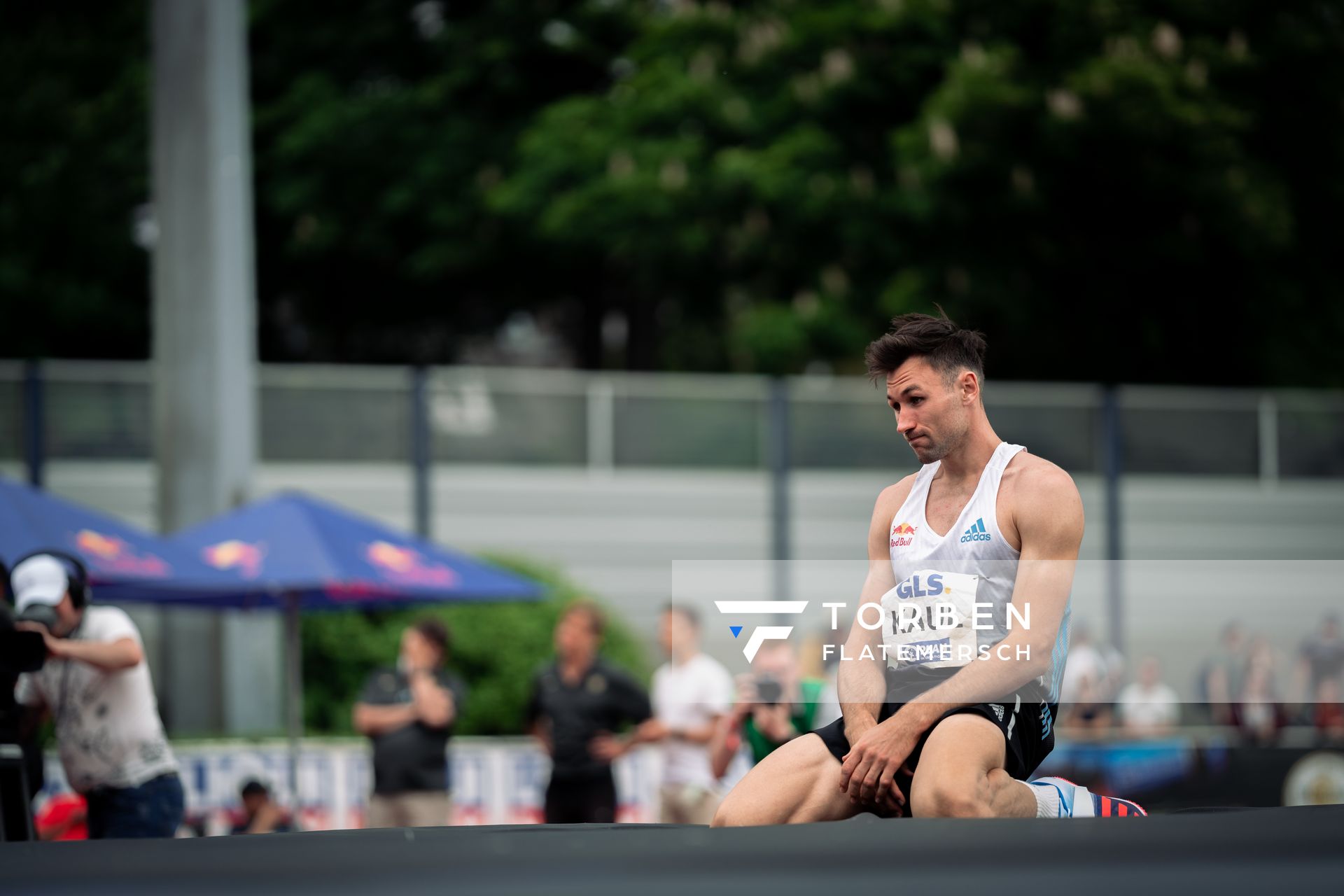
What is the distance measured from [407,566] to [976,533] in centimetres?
626

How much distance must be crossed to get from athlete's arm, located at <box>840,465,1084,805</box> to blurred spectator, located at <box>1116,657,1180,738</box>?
1021 centimetres

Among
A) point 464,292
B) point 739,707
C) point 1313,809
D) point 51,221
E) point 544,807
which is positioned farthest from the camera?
point 464,292

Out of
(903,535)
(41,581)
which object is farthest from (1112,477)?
(903,535)

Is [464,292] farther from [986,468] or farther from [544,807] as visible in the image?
[986,468]

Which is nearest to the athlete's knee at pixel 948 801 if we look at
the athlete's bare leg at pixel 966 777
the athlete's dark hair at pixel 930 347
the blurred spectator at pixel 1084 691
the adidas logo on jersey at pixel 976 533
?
the athlete's bare leg at pixel 966 777

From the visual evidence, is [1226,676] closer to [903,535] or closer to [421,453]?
[421,453]

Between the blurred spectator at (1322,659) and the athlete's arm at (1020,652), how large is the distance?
34.4 feet

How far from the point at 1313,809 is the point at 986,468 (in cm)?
93

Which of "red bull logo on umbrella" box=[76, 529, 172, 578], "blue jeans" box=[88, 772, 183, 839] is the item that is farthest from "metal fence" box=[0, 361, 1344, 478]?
"blue jeans" box=[88, 772, 183, 839]

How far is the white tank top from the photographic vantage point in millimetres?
3324

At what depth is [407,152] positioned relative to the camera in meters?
21.2

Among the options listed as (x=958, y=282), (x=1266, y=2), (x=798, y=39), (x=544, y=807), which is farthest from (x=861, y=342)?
(x=544, y=807)

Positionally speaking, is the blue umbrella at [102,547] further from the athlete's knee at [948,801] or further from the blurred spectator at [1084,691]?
the blurred spectator at [1084,691]

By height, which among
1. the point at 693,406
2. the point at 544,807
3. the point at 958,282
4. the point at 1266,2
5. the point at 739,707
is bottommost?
the point at 544,807
